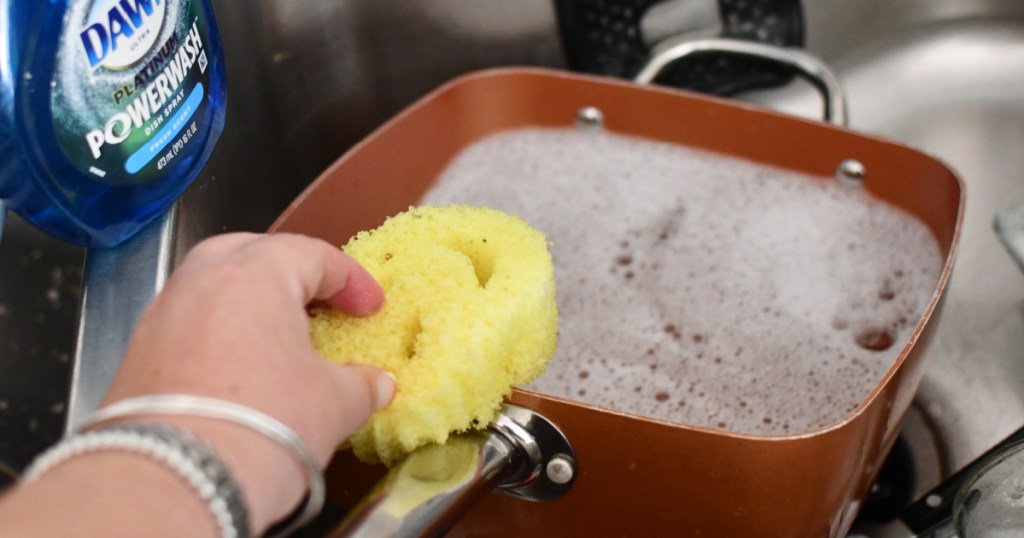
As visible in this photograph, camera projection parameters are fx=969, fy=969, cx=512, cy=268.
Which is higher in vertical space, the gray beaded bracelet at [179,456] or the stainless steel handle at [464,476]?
the gray beaded bracelet at [179,456]

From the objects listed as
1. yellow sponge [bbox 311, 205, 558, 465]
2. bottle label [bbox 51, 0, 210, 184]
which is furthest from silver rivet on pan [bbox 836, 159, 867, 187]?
bottle label [bbox 51, 0, 210, 184]

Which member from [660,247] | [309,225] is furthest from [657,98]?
[309,225]

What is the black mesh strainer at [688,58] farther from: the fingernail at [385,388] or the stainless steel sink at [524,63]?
the fingernail at [385,388]

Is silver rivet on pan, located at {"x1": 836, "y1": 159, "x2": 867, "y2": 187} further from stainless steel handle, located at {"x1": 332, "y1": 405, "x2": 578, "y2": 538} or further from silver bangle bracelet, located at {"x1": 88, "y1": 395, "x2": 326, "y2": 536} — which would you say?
silver bangle bracelet, located at {"x1": 88, "y1": 395, "x2": 326, "y2": 536}

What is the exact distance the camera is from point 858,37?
0.77 m

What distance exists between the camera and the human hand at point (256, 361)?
28cm

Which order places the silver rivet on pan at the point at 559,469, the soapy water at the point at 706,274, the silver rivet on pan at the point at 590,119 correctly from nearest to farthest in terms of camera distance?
the silver rivet on pan at the point at 559,469, the soapy water at the point at 706,274, the silver rivet on pan at the point at 590,119

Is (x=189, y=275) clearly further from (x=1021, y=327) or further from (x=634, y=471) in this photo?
(x=1021, y=327)

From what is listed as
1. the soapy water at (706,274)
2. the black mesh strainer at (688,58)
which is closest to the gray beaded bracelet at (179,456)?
the soapy water at (706,274)

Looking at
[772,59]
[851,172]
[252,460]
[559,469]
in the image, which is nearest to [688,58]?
[772,59]

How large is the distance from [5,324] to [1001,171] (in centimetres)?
68

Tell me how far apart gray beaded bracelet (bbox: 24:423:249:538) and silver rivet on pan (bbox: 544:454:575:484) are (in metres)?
0.15

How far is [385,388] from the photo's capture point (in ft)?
1.07

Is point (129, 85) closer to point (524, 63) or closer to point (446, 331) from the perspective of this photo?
point (446, 331)
